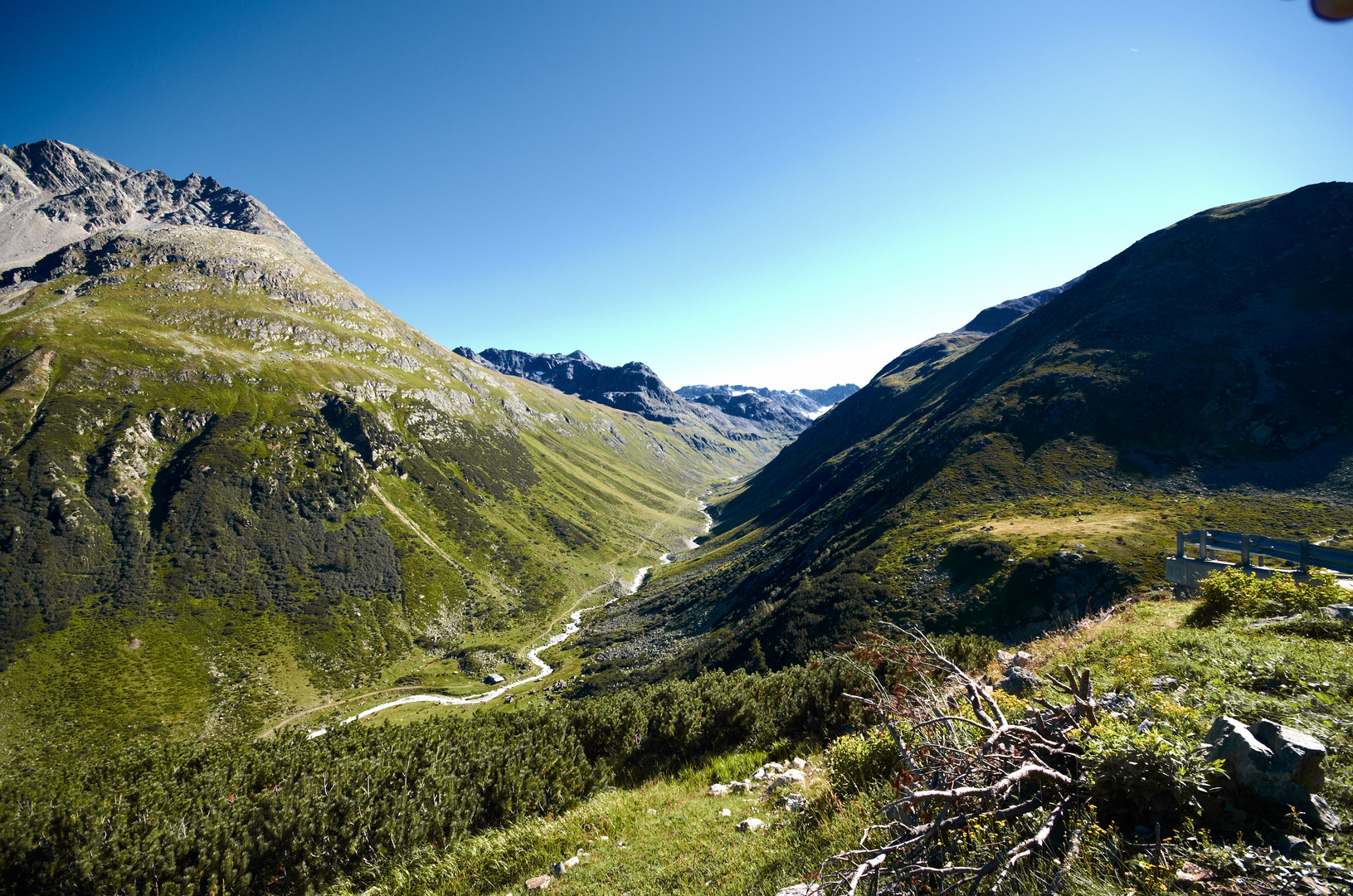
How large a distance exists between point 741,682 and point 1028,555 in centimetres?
4807

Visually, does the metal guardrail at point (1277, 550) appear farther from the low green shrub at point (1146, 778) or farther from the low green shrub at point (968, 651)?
the low green shrub at point (1146, 778)

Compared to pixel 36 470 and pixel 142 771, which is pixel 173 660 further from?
pixel 142 771

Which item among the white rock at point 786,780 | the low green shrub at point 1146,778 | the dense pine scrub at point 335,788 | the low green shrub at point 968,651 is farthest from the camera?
the low green shrub at point 968,651

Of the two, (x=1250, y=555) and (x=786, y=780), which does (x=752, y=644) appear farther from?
(x=786, y=780)

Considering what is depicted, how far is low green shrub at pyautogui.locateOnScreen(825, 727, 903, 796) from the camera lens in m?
8.29

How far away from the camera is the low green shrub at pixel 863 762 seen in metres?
8.29

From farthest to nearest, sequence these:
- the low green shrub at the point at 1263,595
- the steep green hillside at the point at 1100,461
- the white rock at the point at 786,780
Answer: the steep green hillside at the point at 1100,461 < the low green shrub at the point at 1263,595 < the white rock at the point at 786,780

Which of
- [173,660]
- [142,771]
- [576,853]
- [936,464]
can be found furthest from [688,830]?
[173,660]

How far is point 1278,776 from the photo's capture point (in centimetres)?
503

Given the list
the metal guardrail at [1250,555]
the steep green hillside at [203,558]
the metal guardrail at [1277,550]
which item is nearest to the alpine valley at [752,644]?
the metal guardrail at [1277,550]

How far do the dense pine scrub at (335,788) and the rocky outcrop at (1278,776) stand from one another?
32.6 ft

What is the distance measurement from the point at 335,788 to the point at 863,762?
12.4 meters

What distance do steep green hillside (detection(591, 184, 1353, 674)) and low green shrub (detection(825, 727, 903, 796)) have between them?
40.8 metres

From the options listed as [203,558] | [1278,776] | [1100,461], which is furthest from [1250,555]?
[203,558]
